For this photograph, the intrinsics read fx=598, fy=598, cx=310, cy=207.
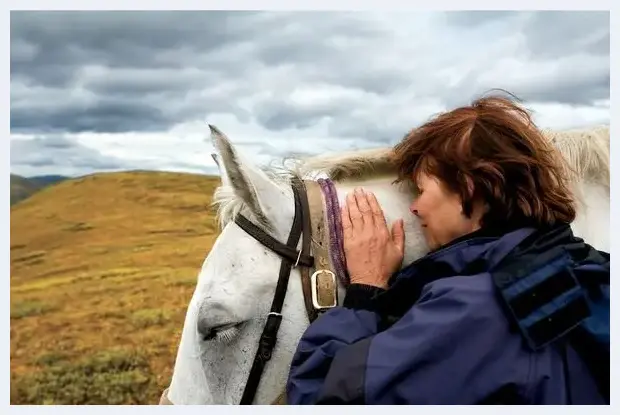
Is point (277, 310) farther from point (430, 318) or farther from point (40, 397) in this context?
point (40, 397)

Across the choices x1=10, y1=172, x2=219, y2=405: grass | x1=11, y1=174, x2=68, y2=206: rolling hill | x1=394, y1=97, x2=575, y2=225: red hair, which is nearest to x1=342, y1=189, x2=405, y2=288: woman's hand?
x1=394, y1=97, x2=575, y2=225: red hair

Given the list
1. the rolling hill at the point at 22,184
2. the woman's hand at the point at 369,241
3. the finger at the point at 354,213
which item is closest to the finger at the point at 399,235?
the woman's hand at the point at 369,241

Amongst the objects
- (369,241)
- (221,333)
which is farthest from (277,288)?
(369,241)

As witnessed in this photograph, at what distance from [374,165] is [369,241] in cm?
36

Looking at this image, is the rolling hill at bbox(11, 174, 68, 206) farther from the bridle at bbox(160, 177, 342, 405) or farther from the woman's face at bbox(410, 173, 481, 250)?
the woman's face at bbox(410, 173, 481, 250)

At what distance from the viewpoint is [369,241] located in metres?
2.05

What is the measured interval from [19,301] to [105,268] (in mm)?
2283

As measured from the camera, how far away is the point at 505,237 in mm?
1773

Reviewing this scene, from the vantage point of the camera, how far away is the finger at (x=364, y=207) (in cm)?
211

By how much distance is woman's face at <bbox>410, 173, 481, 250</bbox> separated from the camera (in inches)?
77.0

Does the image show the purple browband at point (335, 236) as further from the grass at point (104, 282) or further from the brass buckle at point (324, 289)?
the grass at point (104, 282)

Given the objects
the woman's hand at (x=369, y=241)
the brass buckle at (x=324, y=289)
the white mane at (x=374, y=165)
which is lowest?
the brass buckle at (x=324, y=289)

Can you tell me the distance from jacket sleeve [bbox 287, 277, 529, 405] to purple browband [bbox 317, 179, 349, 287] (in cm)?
44
